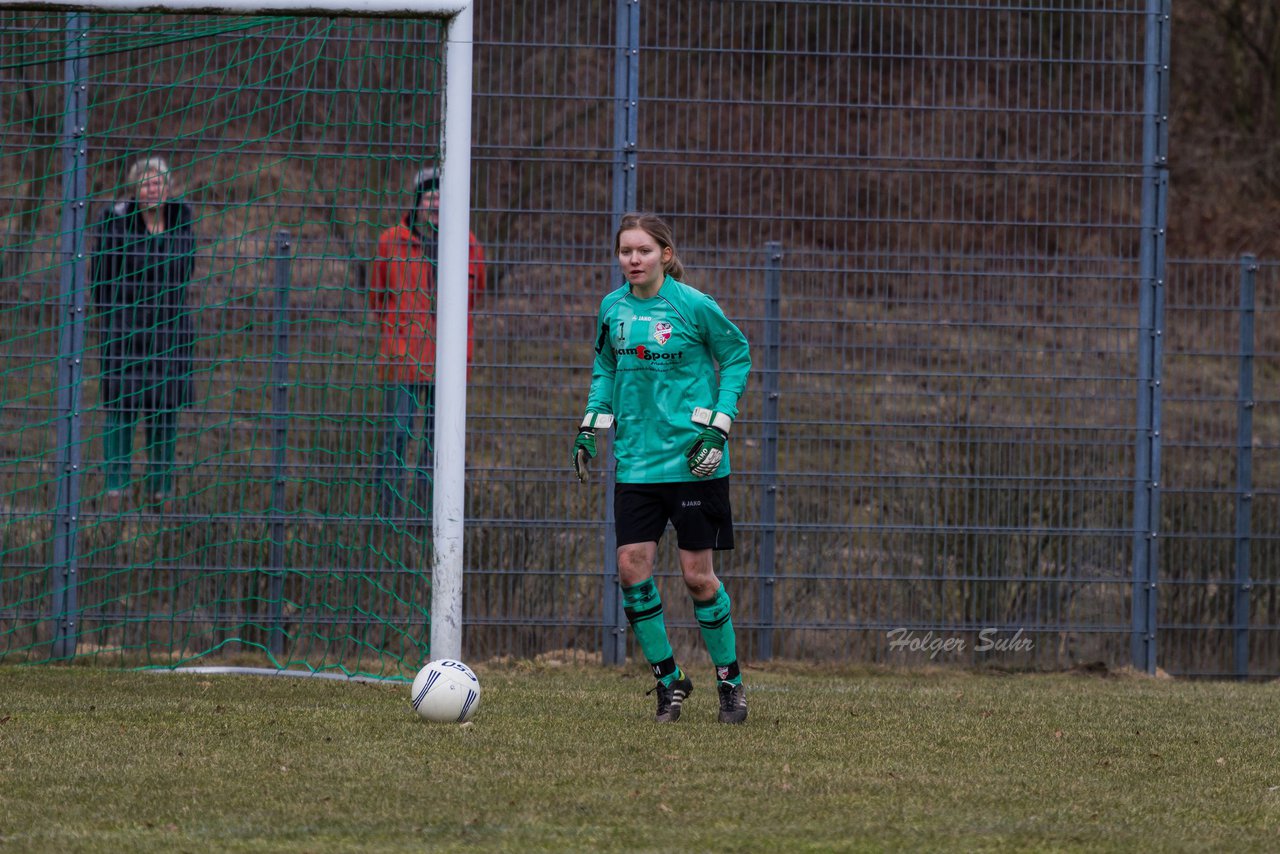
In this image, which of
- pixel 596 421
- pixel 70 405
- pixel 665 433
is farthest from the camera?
pixel 70 405

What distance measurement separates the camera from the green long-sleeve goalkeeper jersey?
19.6 ft

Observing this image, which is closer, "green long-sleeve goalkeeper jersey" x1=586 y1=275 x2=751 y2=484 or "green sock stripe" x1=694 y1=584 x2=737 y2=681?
"green long-sleeve goalkeeper jersey" x1=586 y1=275 x2=751 y2=484

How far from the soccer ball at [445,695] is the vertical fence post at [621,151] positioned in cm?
286

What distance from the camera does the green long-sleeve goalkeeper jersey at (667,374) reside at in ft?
19.6

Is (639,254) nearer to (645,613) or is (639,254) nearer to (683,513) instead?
(683,513)

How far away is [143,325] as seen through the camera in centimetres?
855

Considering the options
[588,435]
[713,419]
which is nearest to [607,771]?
[713,419]

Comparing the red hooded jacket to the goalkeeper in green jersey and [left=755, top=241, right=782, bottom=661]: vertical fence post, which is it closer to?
[left=755, top=241, right=782, bottom=661]: vertical fence post

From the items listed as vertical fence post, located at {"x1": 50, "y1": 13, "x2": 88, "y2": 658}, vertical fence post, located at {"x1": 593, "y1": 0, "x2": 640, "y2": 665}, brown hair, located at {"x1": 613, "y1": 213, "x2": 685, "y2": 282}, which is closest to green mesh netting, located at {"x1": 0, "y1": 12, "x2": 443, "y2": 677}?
vertical fence post, located at {"x1": 50, "y1": 13, "x2": 88, "y2": 658}

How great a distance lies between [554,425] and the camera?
8852 mm

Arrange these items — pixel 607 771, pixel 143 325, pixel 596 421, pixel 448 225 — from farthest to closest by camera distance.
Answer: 1. pixel 143 325
2. pixel 448 225
3. pixel 596 421
4. pixel 607 771

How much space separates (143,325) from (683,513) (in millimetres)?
3846

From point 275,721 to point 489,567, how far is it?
303 cm

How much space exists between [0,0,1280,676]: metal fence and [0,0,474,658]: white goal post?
1799 millimetres
